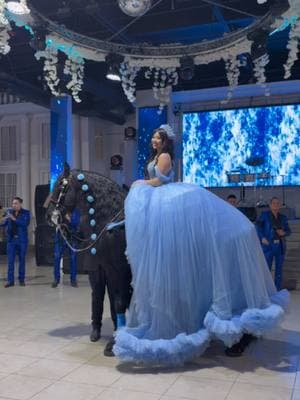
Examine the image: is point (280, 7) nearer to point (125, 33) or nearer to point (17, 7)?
point (17, 7)

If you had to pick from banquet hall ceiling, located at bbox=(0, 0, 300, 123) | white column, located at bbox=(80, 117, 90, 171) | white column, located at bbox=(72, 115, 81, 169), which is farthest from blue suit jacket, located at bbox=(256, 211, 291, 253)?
white column, located at bbox=(72, 115, 81, 169)

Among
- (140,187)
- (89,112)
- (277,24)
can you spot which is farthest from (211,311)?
(89,112)

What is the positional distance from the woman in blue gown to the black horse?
0.30 m

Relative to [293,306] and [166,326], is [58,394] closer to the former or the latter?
[166,326]

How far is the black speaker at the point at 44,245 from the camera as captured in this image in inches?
375

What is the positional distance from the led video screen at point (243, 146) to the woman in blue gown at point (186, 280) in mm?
7739

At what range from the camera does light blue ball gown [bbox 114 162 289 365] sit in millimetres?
3467

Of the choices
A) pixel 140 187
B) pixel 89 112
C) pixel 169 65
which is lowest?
pixel 140 187

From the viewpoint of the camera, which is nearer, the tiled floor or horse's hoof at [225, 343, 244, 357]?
the tiled floor

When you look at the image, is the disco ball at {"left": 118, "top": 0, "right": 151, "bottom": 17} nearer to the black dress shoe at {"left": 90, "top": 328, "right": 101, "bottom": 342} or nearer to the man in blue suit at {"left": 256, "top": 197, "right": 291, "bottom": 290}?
the black dress shoe at {"left": 90, "top": 328, "right": 101, "bottom": 342}

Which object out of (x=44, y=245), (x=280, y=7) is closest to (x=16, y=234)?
(x=44, y=245)

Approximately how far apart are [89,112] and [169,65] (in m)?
7.30

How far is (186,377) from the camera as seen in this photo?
342 cm

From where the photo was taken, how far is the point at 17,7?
4.20m
